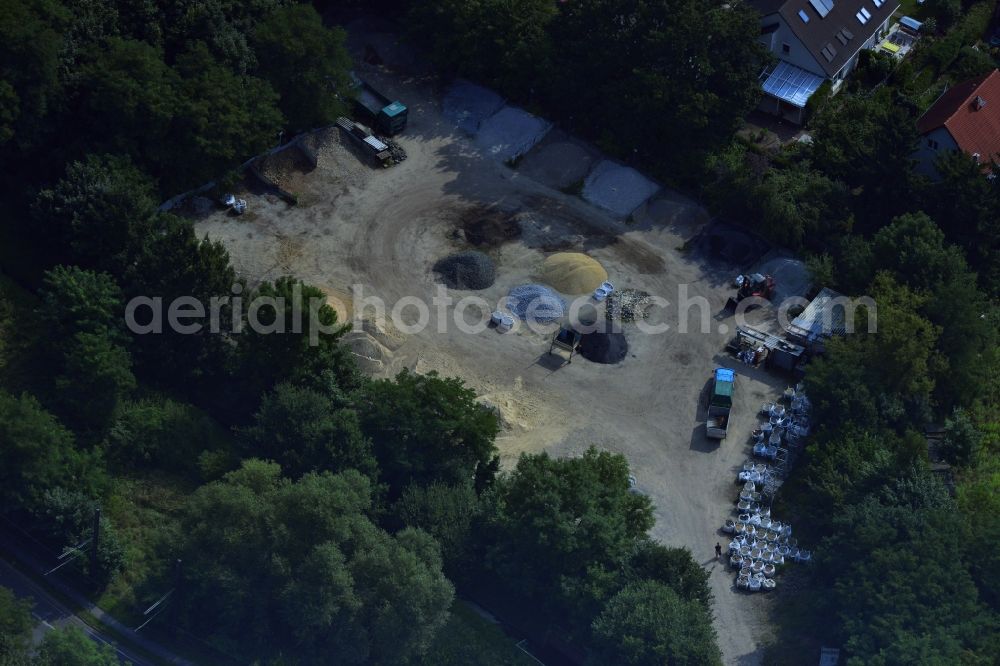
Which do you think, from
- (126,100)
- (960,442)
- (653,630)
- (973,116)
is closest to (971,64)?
(973,116)

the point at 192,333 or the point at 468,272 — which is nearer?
the point at 192,333

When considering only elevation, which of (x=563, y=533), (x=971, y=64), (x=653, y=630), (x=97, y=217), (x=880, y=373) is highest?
(x=971, y=64)

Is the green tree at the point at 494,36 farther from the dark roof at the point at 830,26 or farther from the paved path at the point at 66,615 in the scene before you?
the paved path at the point at 66,615

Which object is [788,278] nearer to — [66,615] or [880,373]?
[880,373]

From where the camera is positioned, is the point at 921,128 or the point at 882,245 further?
the point at 921,128

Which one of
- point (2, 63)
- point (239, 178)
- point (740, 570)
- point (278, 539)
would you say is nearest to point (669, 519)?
point (740, 570)

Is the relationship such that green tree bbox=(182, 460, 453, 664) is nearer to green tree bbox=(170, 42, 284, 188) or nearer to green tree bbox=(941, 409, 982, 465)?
green tree bbox=(170, 42, 284, 188)

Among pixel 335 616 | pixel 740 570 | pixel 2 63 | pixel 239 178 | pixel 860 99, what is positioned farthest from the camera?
pixel 860 99

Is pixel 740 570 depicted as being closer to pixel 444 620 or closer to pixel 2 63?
pixel 444 620
